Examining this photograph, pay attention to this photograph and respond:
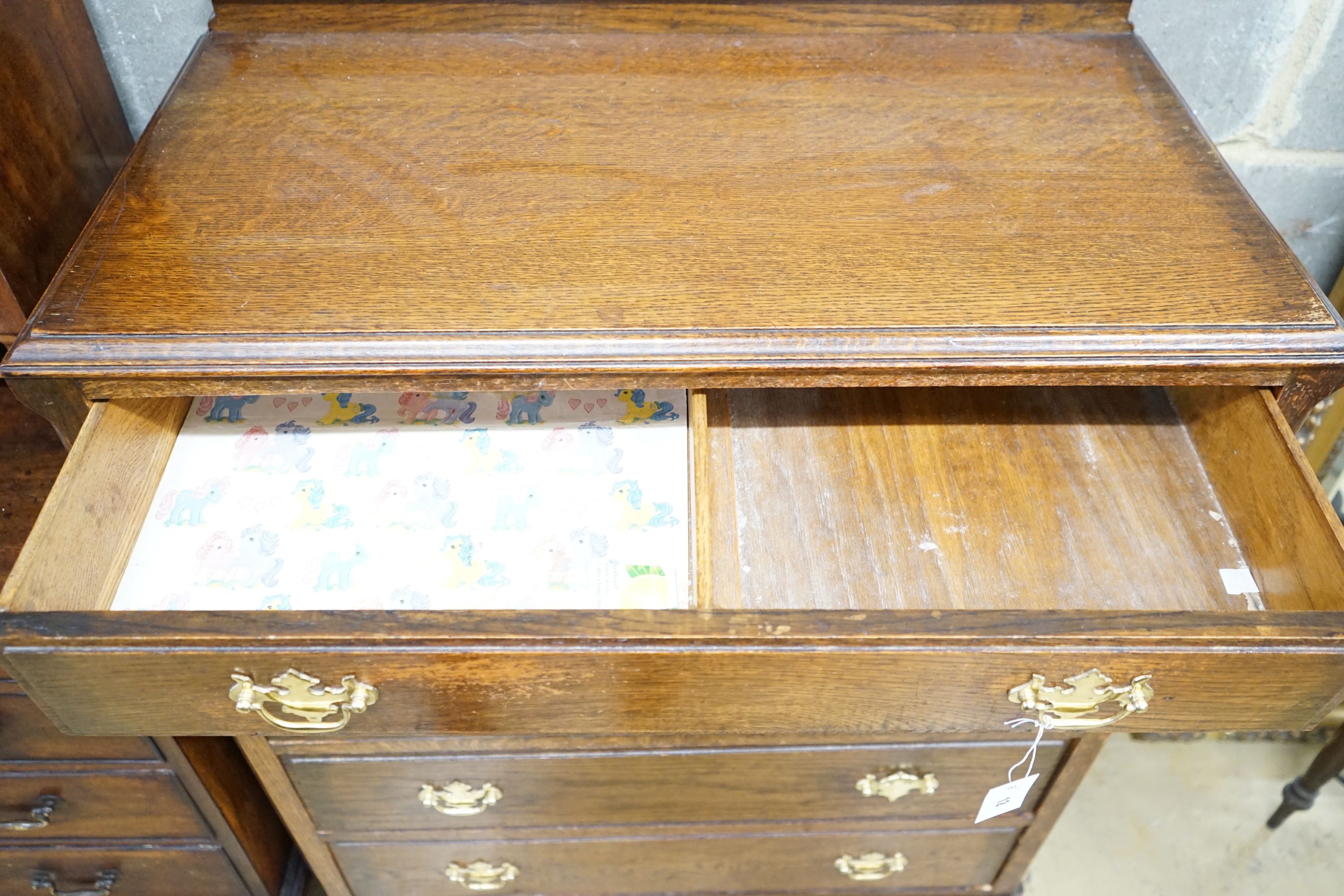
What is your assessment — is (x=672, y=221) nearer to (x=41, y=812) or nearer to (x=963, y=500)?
(x=963, y=500)

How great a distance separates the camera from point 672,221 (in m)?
0.82

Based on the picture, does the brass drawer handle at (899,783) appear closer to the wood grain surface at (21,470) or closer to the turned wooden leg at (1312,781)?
the turned wooden leg at (1312,781)

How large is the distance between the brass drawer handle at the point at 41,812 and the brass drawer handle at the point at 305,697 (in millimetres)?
424

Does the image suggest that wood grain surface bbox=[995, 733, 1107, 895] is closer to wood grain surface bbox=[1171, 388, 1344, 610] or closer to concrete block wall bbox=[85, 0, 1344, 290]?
wood grain surface bbox=[1171, 388, 1344, 610]

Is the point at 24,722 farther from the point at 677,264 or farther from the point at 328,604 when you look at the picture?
the point at 677,264

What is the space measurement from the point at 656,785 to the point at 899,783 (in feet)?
0.74

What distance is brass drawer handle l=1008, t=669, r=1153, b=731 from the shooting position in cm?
72

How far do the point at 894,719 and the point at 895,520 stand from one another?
0.21 metres

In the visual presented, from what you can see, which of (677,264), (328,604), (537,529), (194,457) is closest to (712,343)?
(677,264)

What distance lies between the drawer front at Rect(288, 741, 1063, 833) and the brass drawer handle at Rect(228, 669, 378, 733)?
0.18 m

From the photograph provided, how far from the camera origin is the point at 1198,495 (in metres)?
0.94

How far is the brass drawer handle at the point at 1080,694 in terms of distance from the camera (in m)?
0.72

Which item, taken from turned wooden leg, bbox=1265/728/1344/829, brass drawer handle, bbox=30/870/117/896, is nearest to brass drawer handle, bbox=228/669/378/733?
brass drawer handle, bbox=30/870/117/896

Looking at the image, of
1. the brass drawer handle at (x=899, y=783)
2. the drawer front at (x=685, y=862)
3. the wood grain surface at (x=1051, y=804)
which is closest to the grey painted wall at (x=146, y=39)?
the drawer front at (x=685, y=862)
